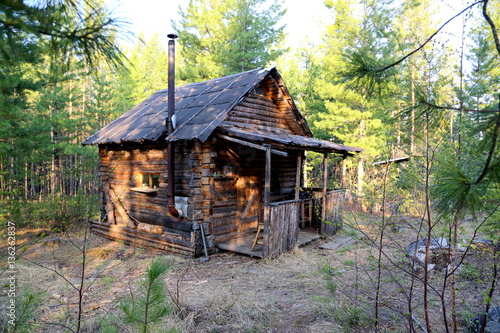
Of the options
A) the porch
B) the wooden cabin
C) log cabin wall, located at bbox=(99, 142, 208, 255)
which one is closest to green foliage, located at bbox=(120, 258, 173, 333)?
the porch

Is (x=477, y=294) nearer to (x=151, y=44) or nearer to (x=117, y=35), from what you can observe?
(x=117, y=35)

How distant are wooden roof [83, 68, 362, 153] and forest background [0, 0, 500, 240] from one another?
5.63ft

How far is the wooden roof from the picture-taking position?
8086mm

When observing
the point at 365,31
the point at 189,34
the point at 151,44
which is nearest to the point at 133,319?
the point at 365,31

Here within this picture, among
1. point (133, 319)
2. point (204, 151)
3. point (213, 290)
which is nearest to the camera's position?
point (133, 319)

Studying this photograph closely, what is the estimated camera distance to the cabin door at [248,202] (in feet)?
32.2

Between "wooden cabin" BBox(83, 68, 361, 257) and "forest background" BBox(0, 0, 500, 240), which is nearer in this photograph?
"forest background" BBox(0, 0, 500, 240)

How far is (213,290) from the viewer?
5.82 metres

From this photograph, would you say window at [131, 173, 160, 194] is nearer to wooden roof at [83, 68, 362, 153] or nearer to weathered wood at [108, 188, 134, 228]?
weathered wood at [108, 188, 134, 228]

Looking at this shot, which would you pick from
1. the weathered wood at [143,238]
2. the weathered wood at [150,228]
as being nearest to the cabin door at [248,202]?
the weathered wood at [143,238]

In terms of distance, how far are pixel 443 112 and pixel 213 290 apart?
4.91 metres

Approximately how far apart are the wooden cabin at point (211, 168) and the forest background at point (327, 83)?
5.26 feet

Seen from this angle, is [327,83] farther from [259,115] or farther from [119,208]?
[119,208]

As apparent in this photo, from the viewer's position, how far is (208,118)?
850 cm
